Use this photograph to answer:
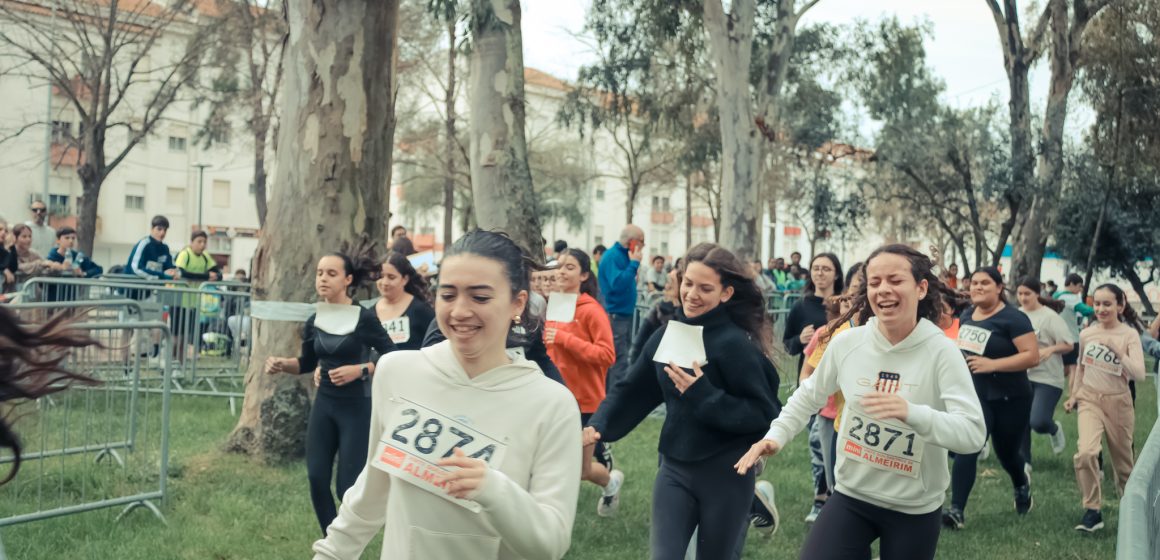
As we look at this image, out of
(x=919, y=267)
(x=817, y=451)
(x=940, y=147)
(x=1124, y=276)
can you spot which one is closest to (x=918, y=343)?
(x=919, y=267)

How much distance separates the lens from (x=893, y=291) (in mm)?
4859

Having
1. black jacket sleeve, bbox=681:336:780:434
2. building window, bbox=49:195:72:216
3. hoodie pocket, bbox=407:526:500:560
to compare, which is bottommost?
hoodie pocket, bbox=407:526:500:560

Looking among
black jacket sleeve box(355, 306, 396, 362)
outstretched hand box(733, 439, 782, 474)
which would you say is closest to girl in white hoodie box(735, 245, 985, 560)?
outstretched hand box(733, 439, 782, 474)

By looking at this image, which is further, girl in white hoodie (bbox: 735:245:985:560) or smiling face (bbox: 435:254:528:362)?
girl in white hoodie (bbox: 735:245:985:560)

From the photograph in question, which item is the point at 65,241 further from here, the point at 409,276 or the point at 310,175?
the point at 409,276

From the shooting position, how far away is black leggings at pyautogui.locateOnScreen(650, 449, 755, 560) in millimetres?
4973

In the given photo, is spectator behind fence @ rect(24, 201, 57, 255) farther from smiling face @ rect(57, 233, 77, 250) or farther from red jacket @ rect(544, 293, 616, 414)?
red jacket @ rect(544, 293, 616, 414)

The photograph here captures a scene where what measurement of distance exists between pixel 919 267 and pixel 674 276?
1720mm


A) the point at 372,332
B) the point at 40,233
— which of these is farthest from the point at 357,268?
the point at 40,233

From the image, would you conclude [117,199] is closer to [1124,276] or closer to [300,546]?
[1124,276]

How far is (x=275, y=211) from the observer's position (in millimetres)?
9188

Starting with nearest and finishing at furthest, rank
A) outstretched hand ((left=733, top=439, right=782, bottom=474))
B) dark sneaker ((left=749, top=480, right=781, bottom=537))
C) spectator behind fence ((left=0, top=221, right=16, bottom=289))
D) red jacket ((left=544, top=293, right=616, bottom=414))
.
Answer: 1. outstretched hand ((left=733, top=439, right=782, bottom=474))
2. dark sneaker ((left=749, top=480, right=781, bottom=537))
3. red jacket ((left=544, top=293, right=616, bottom=414))
4. spectator behind fence ((left=0, top=221, right=16, bottom=289))

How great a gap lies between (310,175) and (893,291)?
5.49m

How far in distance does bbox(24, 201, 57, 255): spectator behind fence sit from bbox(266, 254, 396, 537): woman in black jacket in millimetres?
9123
